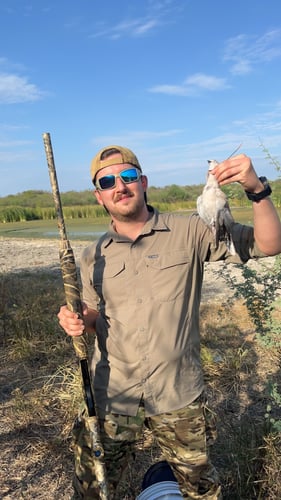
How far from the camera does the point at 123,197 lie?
2557mm

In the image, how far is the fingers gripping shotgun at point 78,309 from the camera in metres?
2.50

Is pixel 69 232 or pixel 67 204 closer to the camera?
pixel 69 232

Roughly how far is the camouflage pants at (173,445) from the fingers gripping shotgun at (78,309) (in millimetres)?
89

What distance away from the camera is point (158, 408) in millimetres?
2508

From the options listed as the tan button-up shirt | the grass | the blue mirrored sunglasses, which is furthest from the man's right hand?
the grass

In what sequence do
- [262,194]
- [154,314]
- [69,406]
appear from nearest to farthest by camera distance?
[262,194], [154,314], [69,406]

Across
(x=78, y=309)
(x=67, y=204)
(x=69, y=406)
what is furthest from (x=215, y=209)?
(x=67, y=204)

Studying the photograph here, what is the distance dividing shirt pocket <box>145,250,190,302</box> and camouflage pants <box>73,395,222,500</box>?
64cm

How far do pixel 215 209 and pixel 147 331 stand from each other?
0.78 meters

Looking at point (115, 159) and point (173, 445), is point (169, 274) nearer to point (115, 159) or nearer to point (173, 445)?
point (115, 159)

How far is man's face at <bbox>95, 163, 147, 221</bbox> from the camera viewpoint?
101 inches

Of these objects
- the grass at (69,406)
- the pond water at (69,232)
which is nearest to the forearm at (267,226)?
the grass at (69,406)

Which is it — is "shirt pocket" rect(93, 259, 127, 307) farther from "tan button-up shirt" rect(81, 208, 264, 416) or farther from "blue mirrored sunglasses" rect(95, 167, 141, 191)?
"blue mirrored sunglasses" rect(95, 167, 141, 191)

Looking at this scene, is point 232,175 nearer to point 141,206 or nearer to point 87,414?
point 141,206
